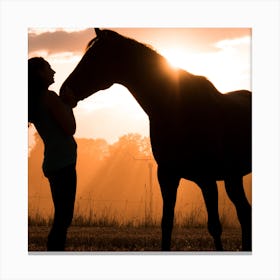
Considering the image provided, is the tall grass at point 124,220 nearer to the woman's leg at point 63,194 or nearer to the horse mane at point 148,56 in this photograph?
the woman's leg at point 63,194

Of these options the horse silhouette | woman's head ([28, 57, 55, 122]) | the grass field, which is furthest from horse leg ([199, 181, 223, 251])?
woman's head ([28, 57, 55, 122])

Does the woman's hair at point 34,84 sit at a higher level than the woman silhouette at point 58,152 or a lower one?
higher

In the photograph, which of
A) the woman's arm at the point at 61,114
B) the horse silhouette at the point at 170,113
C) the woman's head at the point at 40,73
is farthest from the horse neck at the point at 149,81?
the woman's arm at the point at 61,114

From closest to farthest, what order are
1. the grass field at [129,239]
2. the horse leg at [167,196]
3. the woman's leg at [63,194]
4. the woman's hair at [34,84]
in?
the woman's leg at [63,194]
the woman's hair at [34,84]
the horse leg at [167,196]
the grass field at [129,239]

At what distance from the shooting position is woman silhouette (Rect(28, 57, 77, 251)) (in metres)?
3.82

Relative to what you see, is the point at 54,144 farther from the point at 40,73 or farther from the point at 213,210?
the point at 213,210

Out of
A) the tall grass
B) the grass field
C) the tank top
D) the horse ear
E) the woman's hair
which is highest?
the horse ear

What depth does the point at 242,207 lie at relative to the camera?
471 cm

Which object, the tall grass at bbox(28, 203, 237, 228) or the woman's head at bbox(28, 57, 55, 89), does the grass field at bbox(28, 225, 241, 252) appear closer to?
the tall grass at bbox(28, 203, 237, 228)

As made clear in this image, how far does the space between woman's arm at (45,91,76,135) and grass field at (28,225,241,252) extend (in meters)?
1.19

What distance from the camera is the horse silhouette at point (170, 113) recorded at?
14.8 ft
